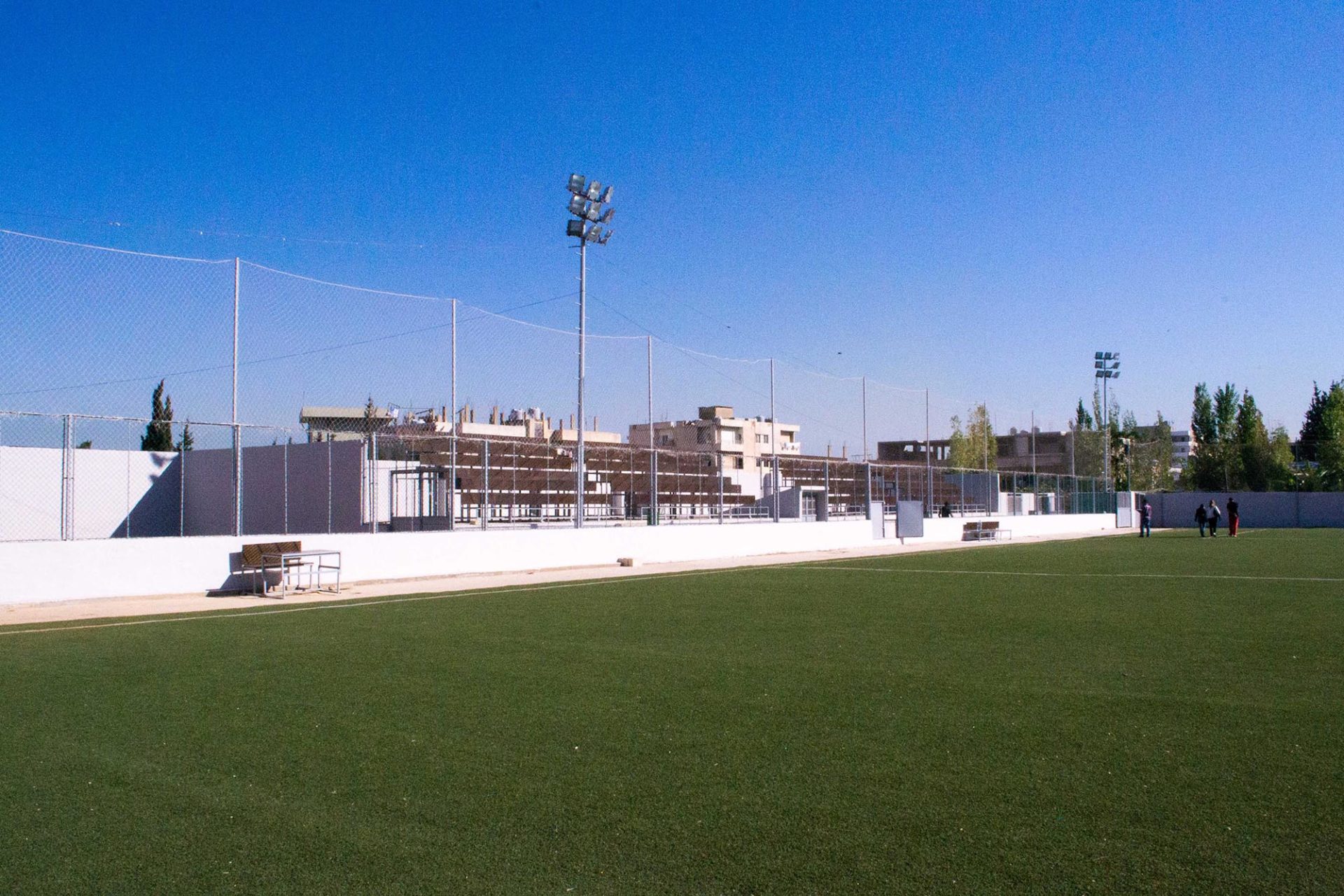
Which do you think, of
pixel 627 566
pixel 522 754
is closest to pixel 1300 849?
pixel 522 754

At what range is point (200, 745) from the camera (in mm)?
5988

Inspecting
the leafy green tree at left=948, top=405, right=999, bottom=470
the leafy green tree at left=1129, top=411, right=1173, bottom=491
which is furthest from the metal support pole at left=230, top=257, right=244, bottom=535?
the leafy green tree at left=1129, top=411, right=1173, bottom=491

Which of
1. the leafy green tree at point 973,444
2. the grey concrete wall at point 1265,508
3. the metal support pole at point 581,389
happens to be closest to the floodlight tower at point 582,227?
the metal support pole at point 581,389

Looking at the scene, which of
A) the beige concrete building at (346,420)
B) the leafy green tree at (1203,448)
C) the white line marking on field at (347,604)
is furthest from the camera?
the leafy green tree at (1203,448)

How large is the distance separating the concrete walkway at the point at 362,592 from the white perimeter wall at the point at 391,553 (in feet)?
0.78

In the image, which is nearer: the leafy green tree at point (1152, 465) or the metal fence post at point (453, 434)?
the metal fence post at point (453, 434)

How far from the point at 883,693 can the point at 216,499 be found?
2382 cm

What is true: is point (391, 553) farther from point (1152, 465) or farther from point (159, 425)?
point (1152, 465)

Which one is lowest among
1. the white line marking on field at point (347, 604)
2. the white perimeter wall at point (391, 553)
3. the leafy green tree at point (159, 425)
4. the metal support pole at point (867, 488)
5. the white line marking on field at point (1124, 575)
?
the white line marking on field at point (1124, 575)

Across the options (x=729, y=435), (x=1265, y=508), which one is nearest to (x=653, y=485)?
(x=1265, y=508)

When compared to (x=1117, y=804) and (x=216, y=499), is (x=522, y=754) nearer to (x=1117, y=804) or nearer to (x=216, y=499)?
(x=1117, y=804)

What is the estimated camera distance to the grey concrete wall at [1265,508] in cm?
5756

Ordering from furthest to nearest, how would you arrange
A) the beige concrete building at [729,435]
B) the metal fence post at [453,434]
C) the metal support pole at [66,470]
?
1. the beige concrete building at [729,435]
2. the metal fence post at [453,434]
3. the metal support pole at [66,470]

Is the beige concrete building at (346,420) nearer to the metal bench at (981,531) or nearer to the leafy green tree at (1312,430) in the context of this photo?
the metal bench at (981,531)
